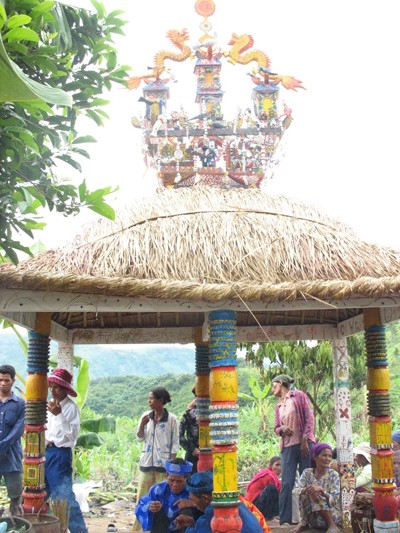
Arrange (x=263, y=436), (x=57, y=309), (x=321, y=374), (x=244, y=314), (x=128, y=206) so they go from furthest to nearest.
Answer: (x=263, y=436), (x=321, y=374), (x=244, y=314), (x=128, y=206), (x=57, y=309)

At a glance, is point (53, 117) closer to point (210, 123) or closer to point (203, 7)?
point (210, 123)

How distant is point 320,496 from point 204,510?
1.49 metres

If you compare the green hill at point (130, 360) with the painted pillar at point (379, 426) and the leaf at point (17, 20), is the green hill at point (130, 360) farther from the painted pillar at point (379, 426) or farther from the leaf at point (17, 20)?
the leaf at point (17, 20)

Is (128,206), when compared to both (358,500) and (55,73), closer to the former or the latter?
(55,73)

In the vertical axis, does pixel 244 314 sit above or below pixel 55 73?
below

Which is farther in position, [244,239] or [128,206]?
[128,206]

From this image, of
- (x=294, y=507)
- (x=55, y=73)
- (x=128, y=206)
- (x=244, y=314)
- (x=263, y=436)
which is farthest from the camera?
(x=263, y=436)

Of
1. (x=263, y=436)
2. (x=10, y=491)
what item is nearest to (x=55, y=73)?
(x=10, y=491)

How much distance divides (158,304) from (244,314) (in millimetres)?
2860

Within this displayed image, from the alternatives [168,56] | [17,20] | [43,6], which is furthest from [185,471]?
[168,56]

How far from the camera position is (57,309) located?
511cm

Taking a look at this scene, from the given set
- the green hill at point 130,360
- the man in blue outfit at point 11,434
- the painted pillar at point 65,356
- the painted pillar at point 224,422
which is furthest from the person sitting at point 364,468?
the green hill at point 130,360

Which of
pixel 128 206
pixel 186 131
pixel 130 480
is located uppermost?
pixel 186 131

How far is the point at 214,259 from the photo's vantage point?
516 cm
